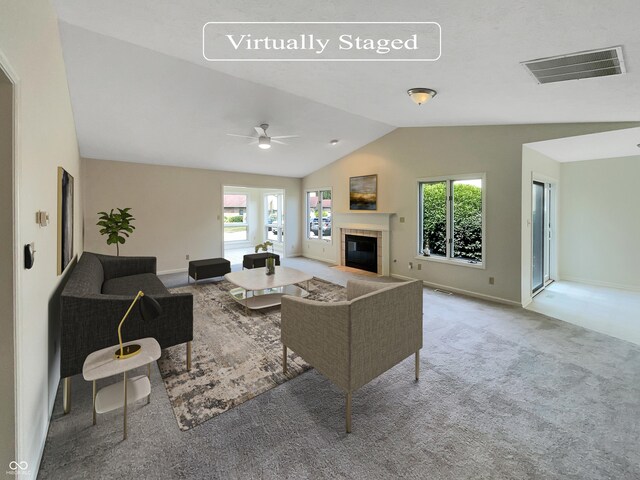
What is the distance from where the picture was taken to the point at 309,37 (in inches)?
88.9

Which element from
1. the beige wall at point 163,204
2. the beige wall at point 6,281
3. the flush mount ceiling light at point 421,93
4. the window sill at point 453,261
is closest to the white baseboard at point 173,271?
the beige wall at point 163,204

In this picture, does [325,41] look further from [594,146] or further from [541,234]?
[541,234]

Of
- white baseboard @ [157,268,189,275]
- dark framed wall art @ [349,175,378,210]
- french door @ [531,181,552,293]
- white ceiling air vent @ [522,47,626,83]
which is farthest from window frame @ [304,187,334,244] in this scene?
white ceiling air vent @ [522,47,626,83]

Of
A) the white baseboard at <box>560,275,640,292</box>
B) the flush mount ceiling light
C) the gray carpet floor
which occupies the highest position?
the flush mount ceiling light

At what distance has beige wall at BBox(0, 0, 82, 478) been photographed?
4.16 ft

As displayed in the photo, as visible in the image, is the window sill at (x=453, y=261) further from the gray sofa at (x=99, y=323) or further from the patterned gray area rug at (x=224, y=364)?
the gray sofa at (x=99, y=323)

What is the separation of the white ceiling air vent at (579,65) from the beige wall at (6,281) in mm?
Result: 3210

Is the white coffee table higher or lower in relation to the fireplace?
lower

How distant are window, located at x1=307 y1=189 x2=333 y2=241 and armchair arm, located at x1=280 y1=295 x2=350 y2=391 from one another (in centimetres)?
559

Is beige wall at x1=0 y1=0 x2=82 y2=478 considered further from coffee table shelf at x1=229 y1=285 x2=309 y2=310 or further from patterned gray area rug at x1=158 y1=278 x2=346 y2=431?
coffee table shelf at x1=229 y1=285 x2=309 y2=310

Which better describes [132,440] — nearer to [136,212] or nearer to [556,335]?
[556,335]

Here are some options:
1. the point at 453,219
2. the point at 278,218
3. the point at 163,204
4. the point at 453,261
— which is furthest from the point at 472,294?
the point at 163,204

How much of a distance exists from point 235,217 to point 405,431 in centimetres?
954

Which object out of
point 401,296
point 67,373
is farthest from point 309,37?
point 67,373
